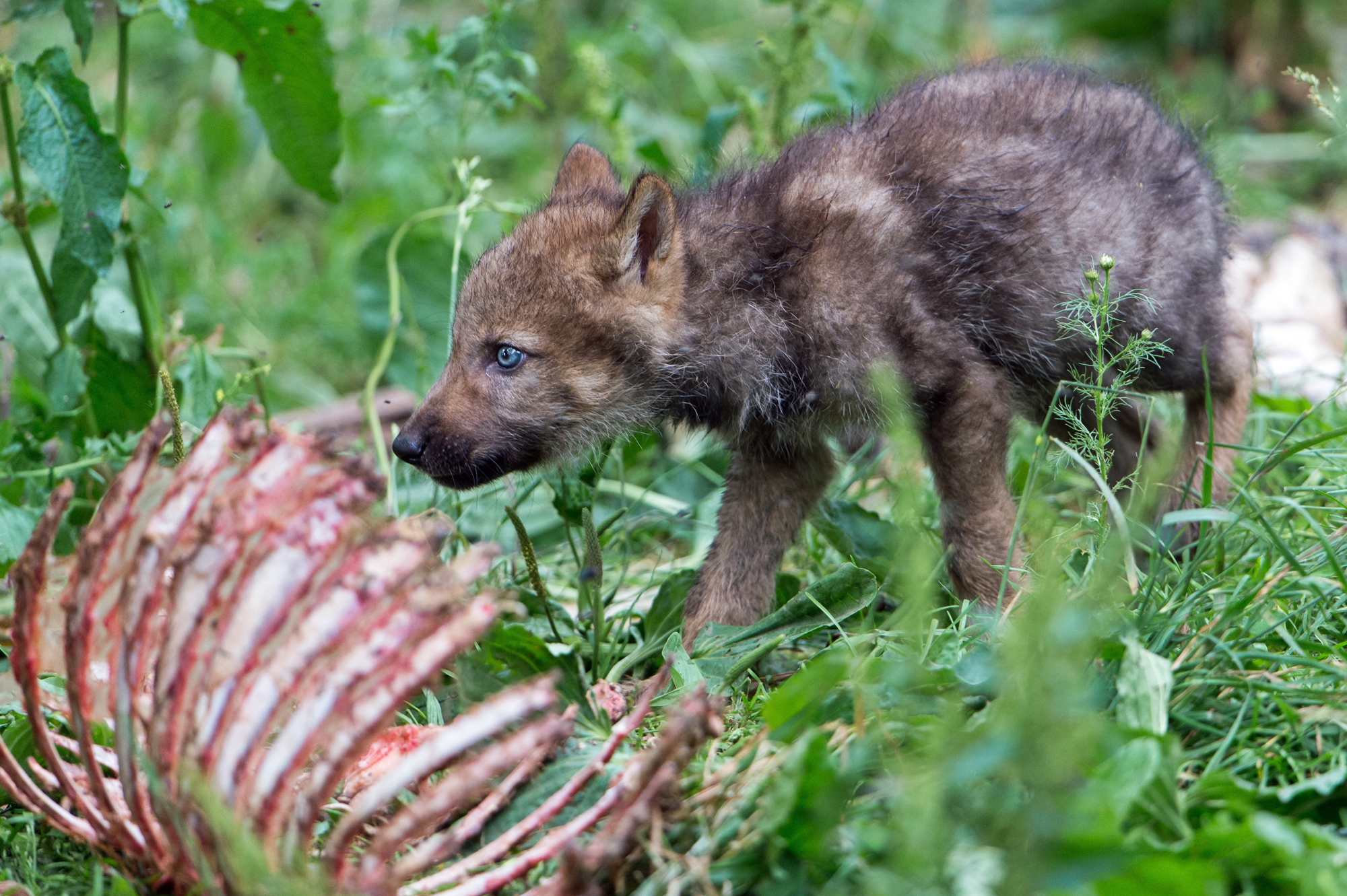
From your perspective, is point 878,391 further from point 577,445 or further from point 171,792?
point 171,792

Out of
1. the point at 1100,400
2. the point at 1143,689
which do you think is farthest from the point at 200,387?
the point at 1143,689

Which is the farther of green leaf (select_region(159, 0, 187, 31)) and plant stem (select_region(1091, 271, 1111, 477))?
green leaf (select_region(159, 0, 187, 31))

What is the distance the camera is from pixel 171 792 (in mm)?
1738

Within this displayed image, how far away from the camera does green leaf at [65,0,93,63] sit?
9.70 ft

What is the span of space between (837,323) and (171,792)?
1892 millimetres

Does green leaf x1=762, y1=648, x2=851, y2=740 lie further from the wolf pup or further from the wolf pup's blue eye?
the wolf pup's blue eye

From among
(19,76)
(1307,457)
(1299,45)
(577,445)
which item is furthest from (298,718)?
(1299,45)

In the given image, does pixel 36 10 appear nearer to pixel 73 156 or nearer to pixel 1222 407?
pixel 73 156

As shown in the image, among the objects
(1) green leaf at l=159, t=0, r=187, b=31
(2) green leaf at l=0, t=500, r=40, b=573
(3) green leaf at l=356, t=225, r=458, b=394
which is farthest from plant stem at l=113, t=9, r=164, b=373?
(3) green leaf at l=356, t=225, r=458, b=394

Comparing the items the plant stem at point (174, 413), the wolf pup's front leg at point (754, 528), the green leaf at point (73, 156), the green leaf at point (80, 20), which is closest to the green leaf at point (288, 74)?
the green leaf at point (80, 20)

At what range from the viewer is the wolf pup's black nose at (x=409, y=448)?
3084 mm

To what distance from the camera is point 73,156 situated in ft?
9.85

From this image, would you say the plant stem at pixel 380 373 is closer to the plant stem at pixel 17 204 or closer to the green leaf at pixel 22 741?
the plant stem at pixel 17 204

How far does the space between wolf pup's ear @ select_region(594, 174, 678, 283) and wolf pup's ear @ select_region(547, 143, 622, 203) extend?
47 cm
